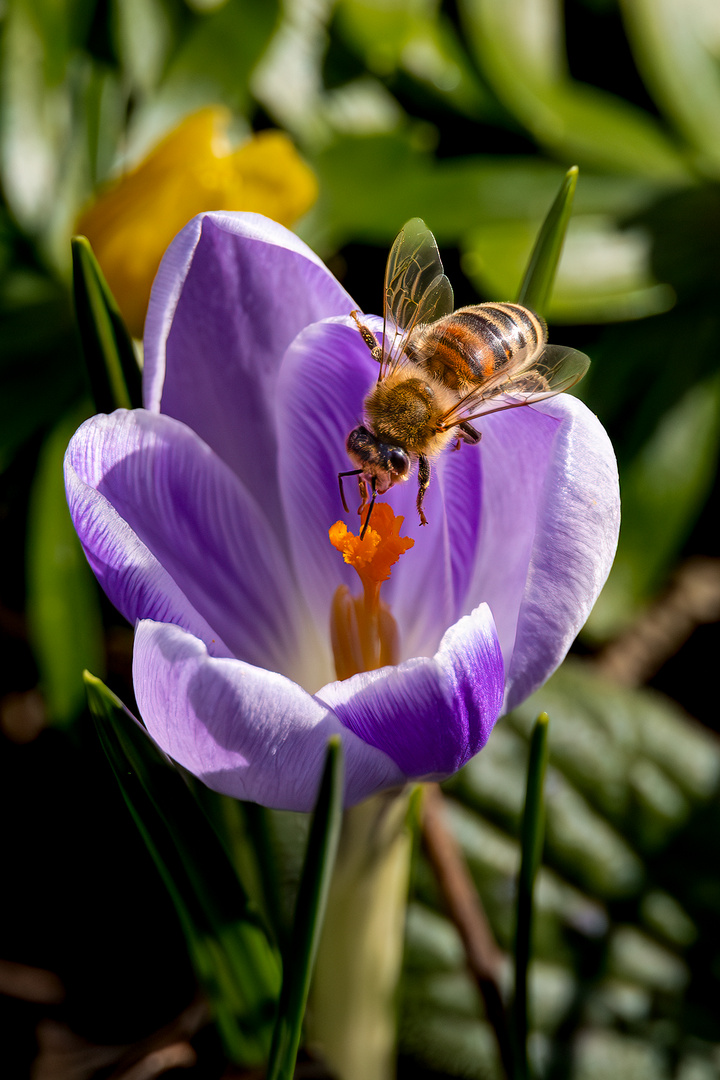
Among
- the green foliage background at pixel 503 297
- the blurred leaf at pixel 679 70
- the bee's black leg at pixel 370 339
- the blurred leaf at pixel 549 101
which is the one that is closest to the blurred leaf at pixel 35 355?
the green foliage background at pixel 503 297

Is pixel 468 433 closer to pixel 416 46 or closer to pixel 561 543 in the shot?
pixel 561 543

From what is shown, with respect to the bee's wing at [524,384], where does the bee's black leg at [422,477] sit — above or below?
below

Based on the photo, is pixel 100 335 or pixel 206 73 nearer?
pixel 100 335

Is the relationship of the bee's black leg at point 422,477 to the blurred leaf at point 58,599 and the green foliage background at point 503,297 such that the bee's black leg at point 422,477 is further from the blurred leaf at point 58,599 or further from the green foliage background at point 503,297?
the blurred leaf at point 58,599

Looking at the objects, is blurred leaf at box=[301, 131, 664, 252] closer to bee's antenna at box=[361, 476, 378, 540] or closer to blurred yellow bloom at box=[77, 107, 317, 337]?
blurred yellow bloom at box=[77, 107, 317, 337]

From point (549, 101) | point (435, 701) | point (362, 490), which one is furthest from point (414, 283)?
point (549, 101)

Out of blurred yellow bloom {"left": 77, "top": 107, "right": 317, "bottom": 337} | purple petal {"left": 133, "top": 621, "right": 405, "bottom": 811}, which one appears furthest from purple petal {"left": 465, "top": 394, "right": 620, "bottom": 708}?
blurred yellow bloom {"left": 77, "top": 107, "right": 317, "bottom": 337}
